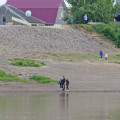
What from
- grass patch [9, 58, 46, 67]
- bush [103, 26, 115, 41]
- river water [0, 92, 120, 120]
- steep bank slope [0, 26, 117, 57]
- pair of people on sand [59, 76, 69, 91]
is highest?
bush [103, 26, 115, 41]

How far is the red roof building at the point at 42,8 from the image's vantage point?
67.1 m

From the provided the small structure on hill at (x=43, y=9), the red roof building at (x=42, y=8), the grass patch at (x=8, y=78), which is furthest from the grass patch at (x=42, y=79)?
the red roof building at (x=42, y=8)

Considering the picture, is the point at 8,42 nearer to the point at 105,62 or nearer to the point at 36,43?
the point at 36,43

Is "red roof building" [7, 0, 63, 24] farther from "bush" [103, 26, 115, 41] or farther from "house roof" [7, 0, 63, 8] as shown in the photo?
"bush" [103, 26, 115, 41]

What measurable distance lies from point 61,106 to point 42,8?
141 ft

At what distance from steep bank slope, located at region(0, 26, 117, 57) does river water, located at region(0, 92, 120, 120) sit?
1320 cm

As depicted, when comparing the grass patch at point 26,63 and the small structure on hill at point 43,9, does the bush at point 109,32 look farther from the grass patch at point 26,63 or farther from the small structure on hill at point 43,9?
the grass patch at point 26,63

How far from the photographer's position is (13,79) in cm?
3328

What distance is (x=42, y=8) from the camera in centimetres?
6756

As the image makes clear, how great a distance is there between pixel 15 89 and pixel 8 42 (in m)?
14.4

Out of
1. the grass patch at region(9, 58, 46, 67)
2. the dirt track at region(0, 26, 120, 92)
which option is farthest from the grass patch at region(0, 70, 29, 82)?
the grass patch at region(9, 58, 46, 67)

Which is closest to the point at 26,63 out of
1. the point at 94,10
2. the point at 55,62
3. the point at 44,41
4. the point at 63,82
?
the point at 55,62

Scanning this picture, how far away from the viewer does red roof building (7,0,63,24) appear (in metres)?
67.1

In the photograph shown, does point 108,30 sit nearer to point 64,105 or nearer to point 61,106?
point 64,105
